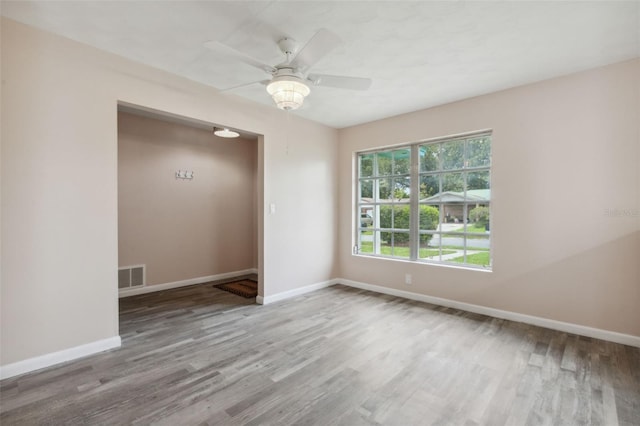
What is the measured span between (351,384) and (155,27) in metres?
3.13

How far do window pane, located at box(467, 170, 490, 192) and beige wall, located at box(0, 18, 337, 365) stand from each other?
3.47m

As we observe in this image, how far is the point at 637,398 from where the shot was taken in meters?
1.99

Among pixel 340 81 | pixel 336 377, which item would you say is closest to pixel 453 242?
pixel 336 377

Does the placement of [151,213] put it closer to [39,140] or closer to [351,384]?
[39,140]

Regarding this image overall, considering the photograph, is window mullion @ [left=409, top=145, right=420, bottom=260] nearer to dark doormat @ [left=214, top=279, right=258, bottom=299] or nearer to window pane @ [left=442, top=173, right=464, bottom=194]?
window pane @ [left=442, top=173, right=464, bottom=194]

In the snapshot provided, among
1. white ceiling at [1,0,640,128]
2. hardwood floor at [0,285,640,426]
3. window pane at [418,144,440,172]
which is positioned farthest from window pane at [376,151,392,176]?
hardwood floor at [0,285,640,426]

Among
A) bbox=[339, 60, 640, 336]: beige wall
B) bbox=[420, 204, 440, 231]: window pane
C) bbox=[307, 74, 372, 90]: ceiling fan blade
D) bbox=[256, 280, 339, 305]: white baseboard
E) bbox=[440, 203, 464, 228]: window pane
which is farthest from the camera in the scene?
bbox=[420, 204, 440, 231]: window pane

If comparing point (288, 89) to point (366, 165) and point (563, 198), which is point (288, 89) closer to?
point (366, 165)

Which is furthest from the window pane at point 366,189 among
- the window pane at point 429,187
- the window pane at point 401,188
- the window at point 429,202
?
the window pane at point 429,187

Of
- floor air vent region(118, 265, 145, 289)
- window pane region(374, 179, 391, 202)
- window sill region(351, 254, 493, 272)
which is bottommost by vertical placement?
floor air vent region(118, 265, 145, 289)

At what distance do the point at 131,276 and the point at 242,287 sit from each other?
1643 millimetres

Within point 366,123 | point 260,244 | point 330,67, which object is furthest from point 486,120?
point 260,244

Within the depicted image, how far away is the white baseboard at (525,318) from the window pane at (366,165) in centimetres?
186

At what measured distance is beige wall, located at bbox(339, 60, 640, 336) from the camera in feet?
9.15
